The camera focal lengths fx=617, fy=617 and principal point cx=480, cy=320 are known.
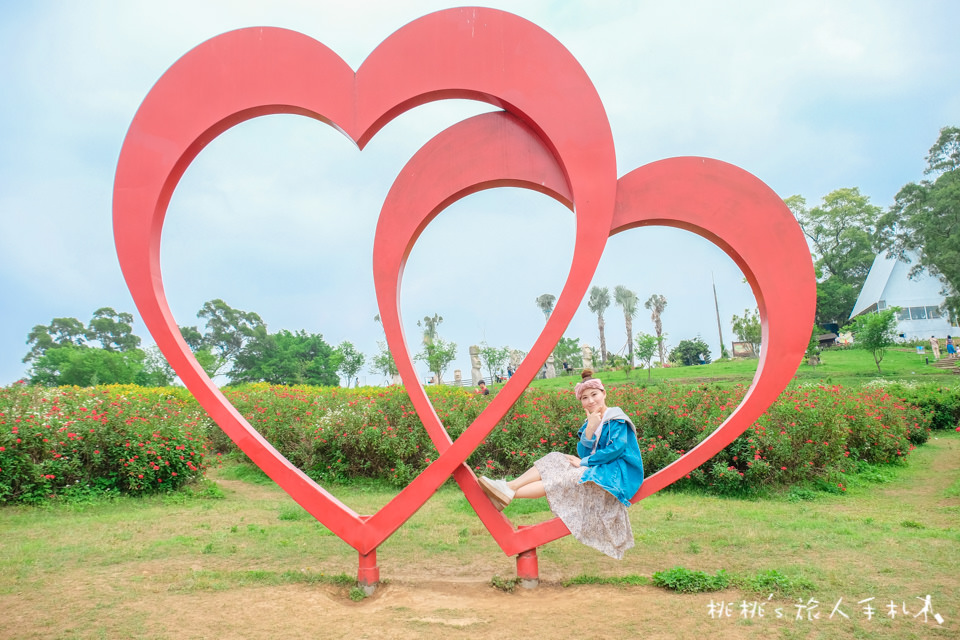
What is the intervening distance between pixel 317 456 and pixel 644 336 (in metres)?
20.9

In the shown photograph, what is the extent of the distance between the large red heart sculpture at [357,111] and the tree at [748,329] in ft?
94.3

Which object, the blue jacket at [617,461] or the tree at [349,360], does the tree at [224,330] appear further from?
the blue jacket at [617,461]

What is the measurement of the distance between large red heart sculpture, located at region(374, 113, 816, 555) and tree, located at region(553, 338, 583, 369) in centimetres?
2999

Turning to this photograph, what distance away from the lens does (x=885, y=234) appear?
1121 inches

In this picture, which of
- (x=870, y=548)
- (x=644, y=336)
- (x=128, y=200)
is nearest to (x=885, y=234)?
(x=644, y=336)

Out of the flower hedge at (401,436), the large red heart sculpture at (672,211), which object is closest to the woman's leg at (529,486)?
the large red heart sculpture at (672,211)

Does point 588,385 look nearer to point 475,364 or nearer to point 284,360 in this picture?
point 475,364

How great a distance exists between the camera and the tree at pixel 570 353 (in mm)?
34844

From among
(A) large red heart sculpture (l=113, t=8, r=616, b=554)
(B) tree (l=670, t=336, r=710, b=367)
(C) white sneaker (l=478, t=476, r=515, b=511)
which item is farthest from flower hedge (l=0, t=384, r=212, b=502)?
(B) tree (l=670, t=336, r=710, b=367)

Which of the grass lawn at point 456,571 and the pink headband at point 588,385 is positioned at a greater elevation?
the pink headband at point 588,385

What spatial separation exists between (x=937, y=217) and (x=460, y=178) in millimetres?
27842

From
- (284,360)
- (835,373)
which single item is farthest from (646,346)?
(284,360)

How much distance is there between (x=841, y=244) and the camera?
136 feet

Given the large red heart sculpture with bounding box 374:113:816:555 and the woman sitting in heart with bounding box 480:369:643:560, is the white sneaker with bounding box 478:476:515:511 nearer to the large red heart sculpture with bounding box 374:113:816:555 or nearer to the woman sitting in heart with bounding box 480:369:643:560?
the woman sitting in heart with bounding box 480:369:643:560
